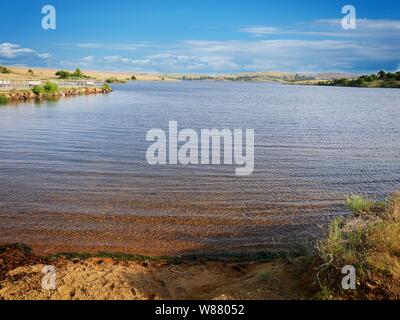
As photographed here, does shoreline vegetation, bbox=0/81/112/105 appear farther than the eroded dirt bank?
Yes

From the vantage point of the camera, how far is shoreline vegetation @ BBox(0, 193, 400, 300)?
633 cm

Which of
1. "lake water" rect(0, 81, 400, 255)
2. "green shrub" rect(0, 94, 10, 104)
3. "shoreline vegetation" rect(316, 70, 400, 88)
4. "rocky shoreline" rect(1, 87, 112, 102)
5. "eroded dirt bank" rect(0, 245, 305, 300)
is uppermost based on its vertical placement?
"shoreline vegetation" rect(316, 70, 400, 88)

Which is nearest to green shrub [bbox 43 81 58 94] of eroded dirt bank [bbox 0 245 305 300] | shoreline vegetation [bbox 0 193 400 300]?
shoreline vegetation [bbox 0 193 400 300]

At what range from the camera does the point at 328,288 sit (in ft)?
20.6

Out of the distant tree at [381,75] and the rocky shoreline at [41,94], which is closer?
the rocky shoreline at [41,94]

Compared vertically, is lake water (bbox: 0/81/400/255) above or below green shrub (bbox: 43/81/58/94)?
below

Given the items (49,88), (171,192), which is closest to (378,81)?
(49,88)

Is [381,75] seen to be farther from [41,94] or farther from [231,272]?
[231,272]

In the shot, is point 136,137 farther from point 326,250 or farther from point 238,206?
point 326,250

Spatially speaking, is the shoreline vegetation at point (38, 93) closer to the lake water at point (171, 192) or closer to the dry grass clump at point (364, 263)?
the lake water at point (171, 192)

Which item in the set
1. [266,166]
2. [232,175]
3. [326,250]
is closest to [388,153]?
[266,166]

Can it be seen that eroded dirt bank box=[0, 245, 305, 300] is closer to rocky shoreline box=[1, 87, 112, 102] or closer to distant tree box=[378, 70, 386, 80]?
rocky shoreline box=[1, 87, 112, 102]

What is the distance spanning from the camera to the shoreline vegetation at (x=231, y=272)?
6.33 metres

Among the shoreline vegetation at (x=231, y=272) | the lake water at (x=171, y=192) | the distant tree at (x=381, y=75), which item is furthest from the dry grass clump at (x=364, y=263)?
the distant tree at (x=381, y=75)
